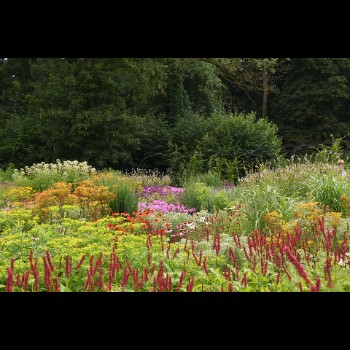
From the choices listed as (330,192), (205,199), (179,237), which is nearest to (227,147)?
(205,199)

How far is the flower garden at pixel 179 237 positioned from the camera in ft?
11.6

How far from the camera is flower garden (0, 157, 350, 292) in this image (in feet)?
11.6

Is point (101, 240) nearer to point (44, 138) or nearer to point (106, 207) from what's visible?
point (106, 207)

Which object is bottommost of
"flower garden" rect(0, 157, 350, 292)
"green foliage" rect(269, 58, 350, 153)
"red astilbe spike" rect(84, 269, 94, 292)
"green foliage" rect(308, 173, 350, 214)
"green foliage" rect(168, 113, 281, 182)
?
"red astilbe spike" rect(84, 269, 94, 292)

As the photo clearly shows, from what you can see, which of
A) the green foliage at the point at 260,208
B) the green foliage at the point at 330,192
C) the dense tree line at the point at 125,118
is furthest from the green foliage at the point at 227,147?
the green foliage at the point at 260,208

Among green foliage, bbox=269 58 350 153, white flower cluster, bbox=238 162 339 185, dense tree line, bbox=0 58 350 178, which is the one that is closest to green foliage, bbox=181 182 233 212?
white flower cluster, bbox=238 162 339 185

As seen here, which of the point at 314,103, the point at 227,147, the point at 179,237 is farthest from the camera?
the point at 314,103

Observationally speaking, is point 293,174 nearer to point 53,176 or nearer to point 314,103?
point 53,176

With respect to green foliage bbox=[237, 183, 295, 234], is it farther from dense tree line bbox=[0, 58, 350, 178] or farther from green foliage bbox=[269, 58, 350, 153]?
green foliage bbox=[269, 58, 350, 153]

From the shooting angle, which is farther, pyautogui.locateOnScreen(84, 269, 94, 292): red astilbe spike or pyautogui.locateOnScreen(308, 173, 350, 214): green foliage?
pyautogui.locateOnScreen(308, 173, 350, 214): green foliage

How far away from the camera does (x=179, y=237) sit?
21.9 feet

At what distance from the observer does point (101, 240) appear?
467 cm

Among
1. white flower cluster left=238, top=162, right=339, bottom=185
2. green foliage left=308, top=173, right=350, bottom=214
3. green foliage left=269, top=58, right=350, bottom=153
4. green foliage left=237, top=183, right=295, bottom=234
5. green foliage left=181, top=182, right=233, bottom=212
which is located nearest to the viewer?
green foliage left=237, top=183, right=295, bottom=234
